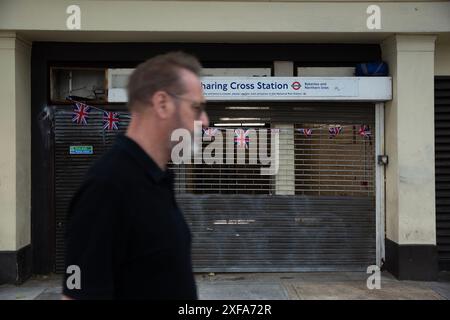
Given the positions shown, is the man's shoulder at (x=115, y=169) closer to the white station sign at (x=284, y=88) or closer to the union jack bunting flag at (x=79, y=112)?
the white station sign at (x=284, y=88)

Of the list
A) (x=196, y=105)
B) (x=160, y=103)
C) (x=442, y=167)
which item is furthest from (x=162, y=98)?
(x=442, y=167)

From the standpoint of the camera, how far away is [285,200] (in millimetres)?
7781

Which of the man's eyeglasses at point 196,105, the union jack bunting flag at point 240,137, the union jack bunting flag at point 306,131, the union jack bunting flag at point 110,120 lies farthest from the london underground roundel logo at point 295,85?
the man's eyeglasses at point 196,105

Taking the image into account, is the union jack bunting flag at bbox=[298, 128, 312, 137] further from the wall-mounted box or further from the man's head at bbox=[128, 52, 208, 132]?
the man's head at bbox=[128, 52, 208, 132]

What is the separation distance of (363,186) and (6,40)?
566 cm

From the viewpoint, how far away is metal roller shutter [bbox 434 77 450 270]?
25.2 feet

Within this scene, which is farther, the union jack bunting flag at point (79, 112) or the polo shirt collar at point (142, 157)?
the union jack bunting flag at point (79, 112)

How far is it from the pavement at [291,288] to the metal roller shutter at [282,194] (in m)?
0.26

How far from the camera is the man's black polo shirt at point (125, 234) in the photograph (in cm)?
176

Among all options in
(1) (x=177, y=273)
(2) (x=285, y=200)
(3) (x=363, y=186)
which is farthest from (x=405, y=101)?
(1) (x=177, y=273)

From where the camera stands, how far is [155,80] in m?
2.00

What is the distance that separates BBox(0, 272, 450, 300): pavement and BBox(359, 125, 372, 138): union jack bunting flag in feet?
6.97

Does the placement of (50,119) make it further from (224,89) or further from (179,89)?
(179,89)

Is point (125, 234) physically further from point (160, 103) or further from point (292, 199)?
point (292, 199)
